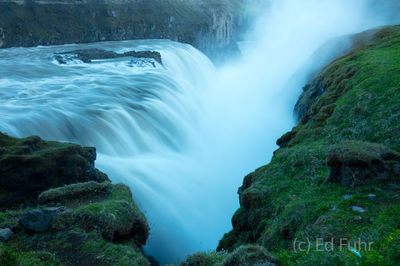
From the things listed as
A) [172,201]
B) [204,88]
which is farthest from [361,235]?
[204,88]

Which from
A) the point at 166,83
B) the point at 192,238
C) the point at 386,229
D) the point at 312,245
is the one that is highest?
the point at 386,229

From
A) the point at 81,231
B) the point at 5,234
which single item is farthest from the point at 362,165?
the point at 5,234

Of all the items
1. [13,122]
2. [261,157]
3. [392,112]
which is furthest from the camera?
[261,157]

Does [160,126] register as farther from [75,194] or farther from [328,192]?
[328,192]

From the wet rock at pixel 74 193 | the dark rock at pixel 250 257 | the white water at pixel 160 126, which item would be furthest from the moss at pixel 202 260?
the white water at pixel 160 126

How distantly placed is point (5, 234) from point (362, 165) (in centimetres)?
916

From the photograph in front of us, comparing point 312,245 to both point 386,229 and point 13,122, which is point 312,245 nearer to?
point 386,229

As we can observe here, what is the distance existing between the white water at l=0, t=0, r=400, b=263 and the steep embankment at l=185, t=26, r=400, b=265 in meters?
4.13

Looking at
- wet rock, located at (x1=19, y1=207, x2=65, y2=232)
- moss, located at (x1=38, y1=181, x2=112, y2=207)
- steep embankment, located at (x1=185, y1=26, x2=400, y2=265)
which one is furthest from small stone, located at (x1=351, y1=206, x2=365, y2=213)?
wet rock, located at (x1=19, y1=207, x2=65, y2=232)

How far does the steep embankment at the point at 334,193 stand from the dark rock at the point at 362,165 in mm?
24

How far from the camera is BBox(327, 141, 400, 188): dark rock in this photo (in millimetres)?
7965

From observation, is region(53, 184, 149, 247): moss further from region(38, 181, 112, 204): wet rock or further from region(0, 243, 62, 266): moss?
region(0, 243, 62, 266): moss

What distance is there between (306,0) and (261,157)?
90237 mm

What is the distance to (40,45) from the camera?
45.8 meters
